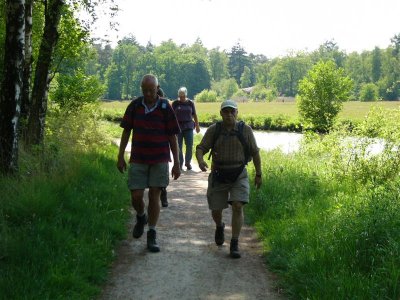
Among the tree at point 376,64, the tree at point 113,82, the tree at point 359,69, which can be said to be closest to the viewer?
the tree at point 376,64

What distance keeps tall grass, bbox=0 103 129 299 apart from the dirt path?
0.29 m

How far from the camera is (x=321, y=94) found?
116 ft

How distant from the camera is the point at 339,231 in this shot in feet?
17.1

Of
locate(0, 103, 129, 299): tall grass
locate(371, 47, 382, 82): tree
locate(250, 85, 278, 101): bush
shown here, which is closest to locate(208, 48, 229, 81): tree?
locate(250, 85, 278, 101): bush

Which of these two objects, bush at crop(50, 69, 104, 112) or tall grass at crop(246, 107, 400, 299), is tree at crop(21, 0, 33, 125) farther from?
bush at crop(50, 69, 104, 112)

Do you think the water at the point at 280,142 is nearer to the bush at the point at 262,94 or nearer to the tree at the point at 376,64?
the bush at the point at 262,94

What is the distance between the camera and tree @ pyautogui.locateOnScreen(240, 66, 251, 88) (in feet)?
523

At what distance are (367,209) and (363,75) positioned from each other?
135 metres

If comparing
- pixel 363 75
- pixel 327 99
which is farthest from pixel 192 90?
pixel 327 99

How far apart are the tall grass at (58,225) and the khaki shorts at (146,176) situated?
2.57 feet

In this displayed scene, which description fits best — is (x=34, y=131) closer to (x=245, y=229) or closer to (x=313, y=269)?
(x=245, y=229)

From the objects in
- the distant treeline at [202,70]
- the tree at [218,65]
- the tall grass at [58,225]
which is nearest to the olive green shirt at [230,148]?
the tall grass at [58,225]

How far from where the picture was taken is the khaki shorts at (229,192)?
5.68 metres

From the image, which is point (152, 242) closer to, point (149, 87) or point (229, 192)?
point (229, 192)
